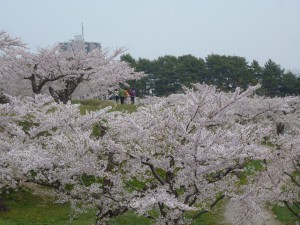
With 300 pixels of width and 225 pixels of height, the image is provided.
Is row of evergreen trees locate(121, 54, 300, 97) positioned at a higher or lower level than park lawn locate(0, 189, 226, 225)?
higher

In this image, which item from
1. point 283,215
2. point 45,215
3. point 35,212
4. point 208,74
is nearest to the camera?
point 45,215

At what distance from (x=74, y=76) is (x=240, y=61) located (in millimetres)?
40753

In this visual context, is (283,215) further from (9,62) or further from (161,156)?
(9,62)

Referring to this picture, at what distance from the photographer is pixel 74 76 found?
17.6m

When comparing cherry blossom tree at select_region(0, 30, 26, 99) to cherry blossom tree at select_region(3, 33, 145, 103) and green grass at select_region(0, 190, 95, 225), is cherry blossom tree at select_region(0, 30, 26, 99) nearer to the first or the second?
cherry blossom tree at select_region(3, 33, 145, 103)

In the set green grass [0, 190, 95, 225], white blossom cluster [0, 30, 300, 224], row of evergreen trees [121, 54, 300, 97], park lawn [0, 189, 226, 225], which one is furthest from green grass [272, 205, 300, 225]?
row of evergreen trees [121, 54, 300, 97]

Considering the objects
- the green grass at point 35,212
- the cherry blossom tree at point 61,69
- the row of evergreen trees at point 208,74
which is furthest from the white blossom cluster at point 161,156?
the row of evergreen trees at point 208,74

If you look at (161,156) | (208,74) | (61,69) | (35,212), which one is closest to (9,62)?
(61,69)

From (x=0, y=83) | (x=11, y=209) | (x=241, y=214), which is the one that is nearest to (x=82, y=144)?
(x=241, y=214)

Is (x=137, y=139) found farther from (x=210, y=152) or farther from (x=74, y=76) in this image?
(x=74, y=76)

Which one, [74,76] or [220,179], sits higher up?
[74,76]

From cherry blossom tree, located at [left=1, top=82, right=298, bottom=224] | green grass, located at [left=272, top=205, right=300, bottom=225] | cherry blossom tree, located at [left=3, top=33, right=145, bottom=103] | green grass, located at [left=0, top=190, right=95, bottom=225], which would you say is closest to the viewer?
cherry blossom tree, located at [left=1, top=82, right=298, bottom=224]

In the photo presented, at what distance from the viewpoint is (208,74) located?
5512 cm

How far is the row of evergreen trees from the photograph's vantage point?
51062 millimetres
